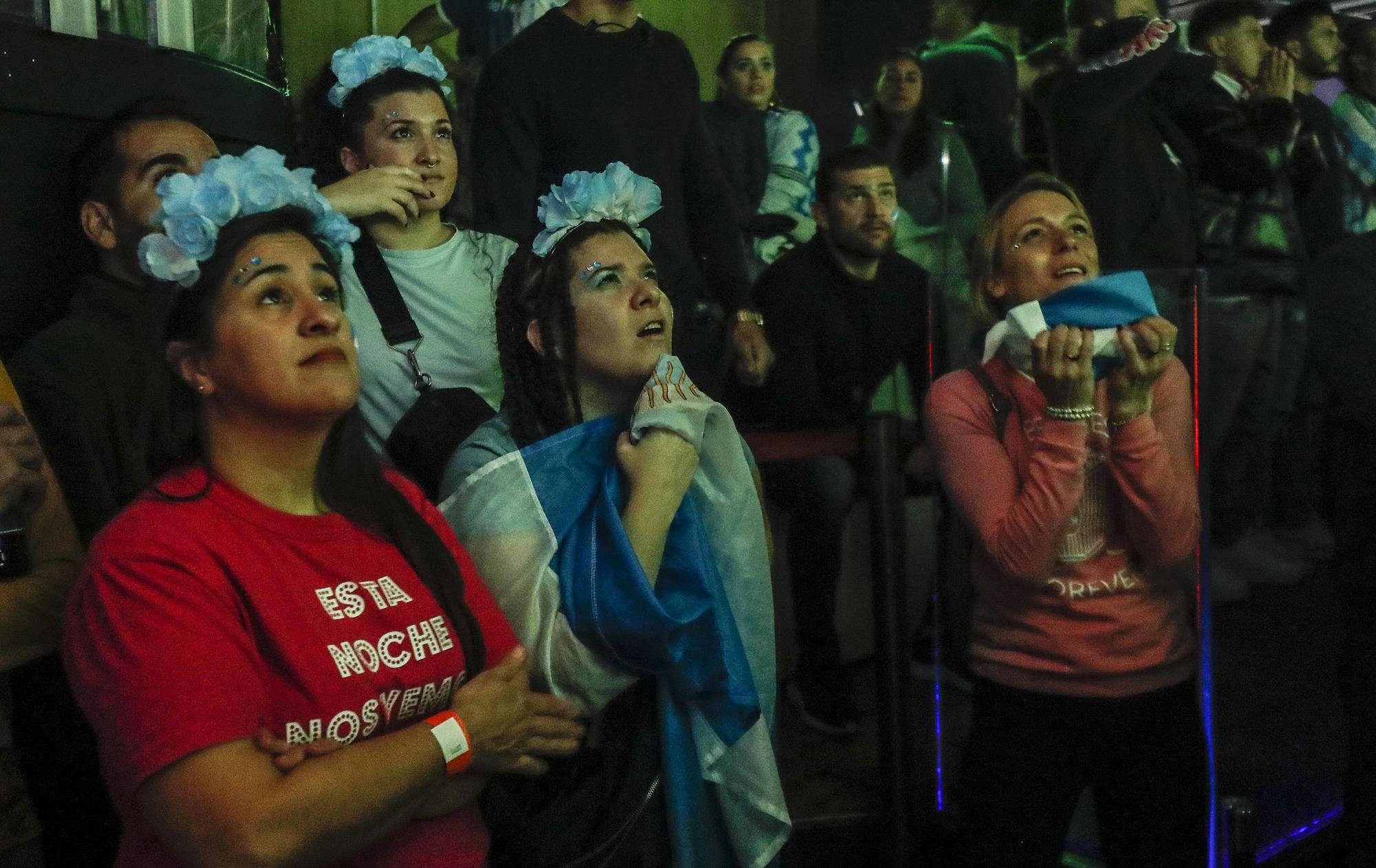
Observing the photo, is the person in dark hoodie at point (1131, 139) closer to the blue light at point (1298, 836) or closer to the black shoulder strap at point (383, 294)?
the blue light at point (1298, 836)

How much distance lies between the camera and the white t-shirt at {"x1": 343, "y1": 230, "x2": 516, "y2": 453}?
1.57 meters

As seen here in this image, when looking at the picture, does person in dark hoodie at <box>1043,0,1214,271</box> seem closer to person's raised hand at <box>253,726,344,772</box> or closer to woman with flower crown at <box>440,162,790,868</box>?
woman with flower crown at <box>440,162,790,868</box>

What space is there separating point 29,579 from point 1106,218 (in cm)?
183

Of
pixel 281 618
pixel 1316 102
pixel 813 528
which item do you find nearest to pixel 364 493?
pixel 281 618

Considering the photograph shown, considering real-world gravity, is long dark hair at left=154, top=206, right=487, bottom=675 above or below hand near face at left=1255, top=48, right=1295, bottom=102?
below

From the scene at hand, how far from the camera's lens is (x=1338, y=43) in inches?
102

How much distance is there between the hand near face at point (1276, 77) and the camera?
8.33 ft

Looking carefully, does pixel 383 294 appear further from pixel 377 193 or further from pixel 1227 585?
pixel 1227 585

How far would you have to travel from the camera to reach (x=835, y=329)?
2516 mm

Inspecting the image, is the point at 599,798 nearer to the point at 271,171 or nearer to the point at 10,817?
the point at 10,817

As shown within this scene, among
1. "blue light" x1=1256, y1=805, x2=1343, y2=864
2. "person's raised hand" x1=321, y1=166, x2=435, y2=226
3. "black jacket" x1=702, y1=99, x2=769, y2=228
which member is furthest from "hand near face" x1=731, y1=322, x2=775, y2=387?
"blue light" x1=1256, y1=805, x2=1343, y2=864

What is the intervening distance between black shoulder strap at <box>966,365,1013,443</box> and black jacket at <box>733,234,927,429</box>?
26.5 inches

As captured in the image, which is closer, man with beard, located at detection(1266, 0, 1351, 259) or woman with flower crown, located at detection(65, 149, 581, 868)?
woman with flower crown, located at detection(65, 149, 581, 868)

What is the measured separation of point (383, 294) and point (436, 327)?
9 centimetres
